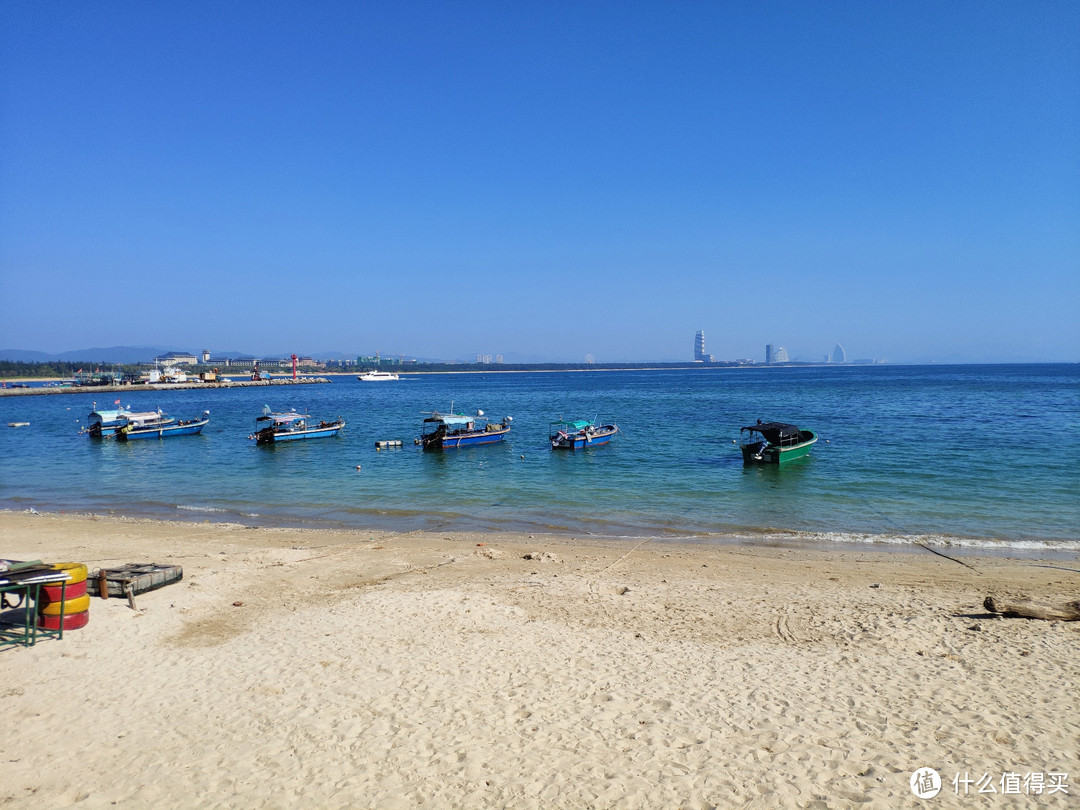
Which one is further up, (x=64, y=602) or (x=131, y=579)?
(x=64, y=602)

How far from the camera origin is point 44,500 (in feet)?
90.2

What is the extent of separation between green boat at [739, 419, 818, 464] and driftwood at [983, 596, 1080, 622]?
21629mm

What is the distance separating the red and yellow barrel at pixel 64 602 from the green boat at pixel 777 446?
29537 millimetres

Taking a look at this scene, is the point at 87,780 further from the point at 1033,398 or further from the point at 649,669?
the point at 1033,398

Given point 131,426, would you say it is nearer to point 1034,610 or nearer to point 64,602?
point 64,602

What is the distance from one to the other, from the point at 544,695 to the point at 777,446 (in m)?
28.2

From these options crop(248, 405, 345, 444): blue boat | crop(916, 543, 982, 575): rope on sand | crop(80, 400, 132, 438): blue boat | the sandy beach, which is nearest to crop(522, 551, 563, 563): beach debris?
the sandy beach

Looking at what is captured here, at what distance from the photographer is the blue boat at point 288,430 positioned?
46.5m

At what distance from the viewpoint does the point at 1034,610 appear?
11539 millimetres

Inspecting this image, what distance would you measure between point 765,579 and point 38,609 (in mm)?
14349

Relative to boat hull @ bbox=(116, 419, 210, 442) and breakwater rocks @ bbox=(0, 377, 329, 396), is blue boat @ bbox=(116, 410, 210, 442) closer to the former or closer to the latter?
boat hull @ bbox=(116, 419, 210, 442)

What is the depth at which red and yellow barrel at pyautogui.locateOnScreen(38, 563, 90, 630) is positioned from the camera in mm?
10438

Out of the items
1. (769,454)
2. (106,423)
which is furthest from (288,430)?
(769,454)

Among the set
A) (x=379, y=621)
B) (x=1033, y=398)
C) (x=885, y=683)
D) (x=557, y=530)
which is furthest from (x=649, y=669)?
(x=1033, y=398)
